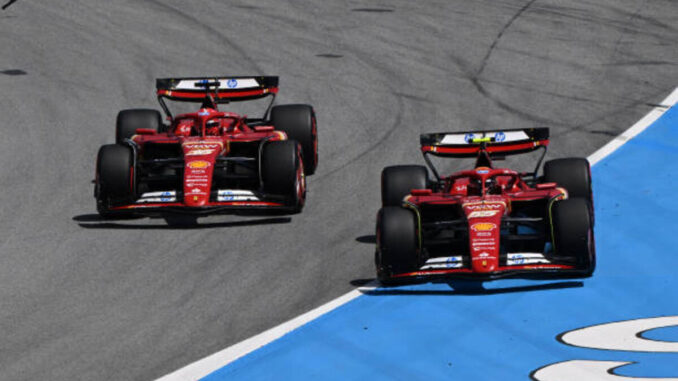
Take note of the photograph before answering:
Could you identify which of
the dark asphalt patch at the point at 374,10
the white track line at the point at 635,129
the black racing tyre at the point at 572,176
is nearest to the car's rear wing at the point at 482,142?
the black racing tyre at the point at 572,176

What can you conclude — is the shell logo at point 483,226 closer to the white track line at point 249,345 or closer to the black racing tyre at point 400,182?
the white track line at point 249,345

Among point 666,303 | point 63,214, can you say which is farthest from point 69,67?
point 666,303

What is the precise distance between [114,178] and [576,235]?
5227mm

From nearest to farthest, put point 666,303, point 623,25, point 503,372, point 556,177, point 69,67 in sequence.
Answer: point 503,372 → point 666,303 → point 556,177 → point 69,67 → point 623,25

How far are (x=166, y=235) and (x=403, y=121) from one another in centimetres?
620

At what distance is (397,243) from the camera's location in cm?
1084

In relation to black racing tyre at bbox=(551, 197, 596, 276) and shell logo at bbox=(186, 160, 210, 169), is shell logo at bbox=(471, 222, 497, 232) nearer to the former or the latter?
black racing tyre at bbox=(551, 197, 596, 276)

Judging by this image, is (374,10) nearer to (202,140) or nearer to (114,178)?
(202,140)

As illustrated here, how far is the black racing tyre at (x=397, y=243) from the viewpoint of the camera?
1084cm

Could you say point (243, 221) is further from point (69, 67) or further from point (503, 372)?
point (69, 67)

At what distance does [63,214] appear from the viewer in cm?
1431

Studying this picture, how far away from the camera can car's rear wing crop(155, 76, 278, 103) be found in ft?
52.2

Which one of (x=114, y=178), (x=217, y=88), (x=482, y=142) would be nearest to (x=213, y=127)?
(x=217, y=88)

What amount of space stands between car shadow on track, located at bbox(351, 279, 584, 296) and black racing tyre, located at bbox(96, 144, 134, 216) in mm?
3646
